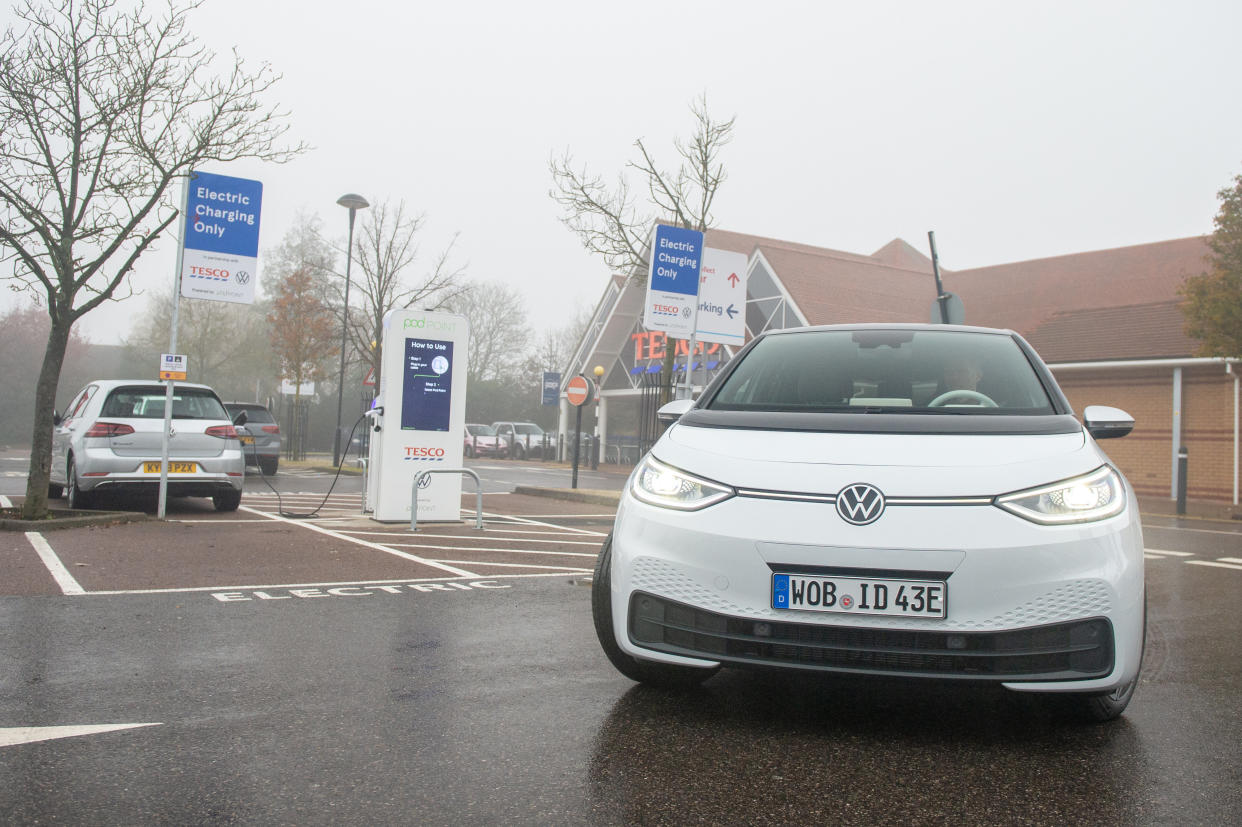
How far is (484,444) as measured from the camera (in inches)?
1689

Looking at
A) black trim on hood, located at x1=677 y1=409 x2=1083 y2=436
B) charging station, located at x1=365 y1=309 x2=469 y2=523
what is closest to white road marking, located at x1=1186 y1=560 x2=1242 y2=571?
black trim on hood, located at x1=677 y1=409 x2=1083 y2=436

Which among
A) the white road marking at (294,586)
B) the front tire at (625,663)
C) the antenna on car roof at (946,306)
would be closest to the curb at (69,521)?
the white road marking at (294,586)

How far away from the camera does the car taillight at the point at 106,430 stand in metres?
11.0

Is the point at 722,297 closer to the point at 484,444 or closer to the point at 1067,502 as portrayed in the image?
the point at 1067,502

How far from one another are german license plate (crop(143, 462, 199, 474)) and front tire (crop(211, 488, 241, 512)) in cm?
61

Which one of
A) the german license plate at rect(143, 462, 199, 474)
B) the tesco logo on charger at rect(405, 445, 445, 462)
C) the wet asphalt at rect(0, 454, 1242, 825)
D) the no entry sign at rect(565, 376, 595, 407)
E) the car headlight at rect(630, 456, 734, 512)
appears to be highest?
the no entry sign at rect(565, 376, 595, 407)

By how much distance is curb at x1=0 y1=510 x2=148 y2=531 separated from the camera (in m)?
9.38

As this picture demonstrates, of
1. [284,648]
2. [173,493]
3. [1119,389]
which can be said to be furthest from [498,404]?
[284,648]

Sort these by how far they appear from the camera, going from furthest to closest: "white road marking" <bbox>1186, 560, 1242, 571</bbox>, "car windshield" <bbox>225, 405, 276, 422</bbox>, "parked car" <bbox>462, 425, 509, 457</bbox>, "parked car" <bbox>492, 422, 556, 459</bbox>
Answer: "parked car" <bbox>462, 425, 509, 457</bbox>, "parked car" <bbox>492, 422, 556, 459</bbox>, "car windshield" <bbox>225, 405, 276, 422</bbox>, "white road marking" <bbox>1186, 560, 1242, 571</bbox>

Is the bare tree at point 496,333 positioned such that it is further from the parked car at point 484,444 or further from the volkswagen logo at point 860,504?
the volkswagen logo at point 860,504

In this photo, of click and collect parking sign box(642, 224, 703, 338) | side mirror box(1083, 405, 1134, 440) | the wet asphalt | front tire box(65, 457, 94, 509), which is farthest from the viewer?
click and collect parking sign box(642, 224, 703, 338)

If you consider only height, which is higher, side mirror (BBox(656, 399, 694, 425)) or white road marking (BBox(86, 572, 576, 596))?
side mirror (BBox(656, 399, 694, 425))

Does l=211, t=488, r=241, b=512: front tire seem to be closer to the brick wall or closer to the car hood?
the car hood

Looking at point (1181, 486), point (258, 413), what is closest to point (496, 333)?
point (258, 413)
